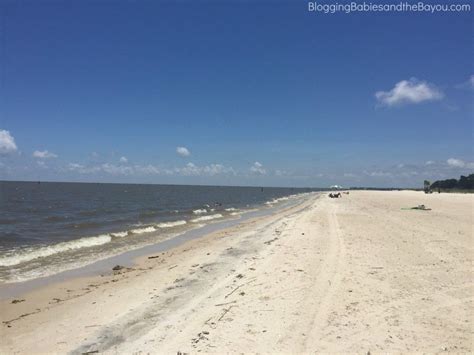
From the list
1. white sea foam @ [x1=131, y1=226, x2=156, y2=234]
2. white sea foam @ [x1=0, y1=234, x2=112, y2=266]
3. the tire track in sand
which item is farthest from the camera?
white sea foam @ [x1=131, y1=226, x2=156, y2=234]

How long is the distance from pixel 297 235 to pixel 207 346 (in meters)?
12.1

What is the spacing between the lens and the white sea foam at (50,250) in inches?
599

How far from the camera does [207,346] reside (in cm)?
569

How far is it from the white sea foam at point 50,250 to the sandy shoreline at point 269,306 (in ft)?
16.7

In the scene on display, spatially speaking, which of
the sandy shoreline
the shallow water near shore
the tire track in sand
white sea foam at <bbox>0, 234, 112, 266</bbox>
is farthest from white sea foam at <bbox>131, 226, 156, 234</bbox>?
the tire track in sand

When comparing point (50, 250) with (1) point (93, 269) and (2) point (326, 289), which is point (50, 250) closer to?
(1) point (93, 269)

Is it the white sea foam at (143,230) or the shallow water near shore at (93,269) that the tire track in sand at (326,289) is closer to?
the shallow water near shore at (93,269)

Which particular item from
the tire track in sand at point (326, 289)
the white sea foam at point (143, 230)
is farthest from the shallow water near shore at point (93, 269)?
the tire track in sand at point (326, 289)

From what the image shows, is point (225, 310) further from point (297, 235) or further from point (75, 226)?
point (75, 226)

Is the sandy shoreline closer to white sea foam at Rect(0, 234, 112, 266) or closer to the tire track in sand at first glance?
the tire track in sand

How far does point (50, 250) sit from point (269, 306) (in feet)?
43.9

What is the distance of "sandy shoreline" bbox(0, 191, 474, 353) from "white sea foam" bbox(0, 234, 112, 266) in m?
5.09

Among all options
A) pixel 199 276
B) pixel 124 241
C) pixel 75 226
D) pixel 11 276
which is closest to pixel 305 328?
pixel 199 276

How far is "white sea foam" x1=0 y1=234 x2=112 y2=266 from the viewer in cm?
1522
